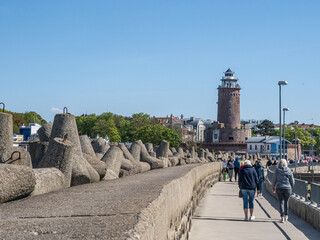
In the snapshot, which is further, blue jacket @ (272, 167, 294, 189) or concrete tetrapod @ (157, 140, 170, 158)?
concrete tetrapod @ (157, 140, 170, 158)

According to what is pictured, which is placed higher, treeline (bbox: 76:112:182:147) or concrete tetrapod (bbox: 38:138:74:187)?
treeline (bbox: 76:112:182:147)

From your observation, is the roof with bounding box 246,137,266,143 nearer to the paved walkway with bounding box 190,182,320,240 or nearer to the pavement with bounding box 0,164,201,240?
the paved walkway with bounding box 190,182,320,240

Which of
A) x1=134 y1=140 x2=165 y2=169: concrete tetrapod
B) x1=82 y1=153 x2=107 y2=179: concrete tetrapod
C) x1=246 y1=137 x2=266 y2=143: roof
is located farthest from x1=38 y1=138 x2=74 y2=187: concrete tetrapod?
x1=246 y1=137 x2=266 y2=143: roof

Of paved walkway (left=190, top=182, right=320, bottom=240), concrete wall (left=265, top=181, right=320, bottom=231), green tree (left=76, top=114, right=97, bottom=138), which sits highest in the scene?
green tree (left=76, top=114, right=97, bottom=138)

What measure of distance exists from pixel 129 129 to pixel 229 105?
25.6m

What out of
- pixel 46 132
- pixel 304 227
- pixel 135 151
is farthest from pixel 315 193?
pixel 135 151

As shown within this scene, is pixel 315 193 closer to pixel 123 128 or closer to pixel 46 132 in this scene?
pixel 46 132

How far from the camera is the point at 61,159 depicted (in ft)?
32.6

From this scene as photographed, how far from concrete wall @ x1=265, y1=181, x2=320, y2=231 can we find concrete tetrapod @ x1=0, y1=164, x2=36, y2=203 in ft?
25.4

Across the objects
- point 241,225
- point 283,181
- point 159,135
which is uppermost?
point 159,135

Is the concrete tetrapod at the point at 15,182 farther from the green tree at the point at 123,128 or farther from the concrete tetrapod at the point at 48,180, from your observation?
the green tree at the point at 123,128

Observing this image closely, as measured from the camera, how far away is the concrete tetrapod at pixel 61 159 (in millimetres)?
9945

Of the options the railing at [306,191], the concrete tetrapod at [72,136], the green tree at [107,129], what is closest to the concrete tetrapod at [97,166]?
the concrete tetrapod at [72,136]

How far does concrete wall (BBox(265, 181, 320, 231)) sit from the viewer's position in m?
13.5
